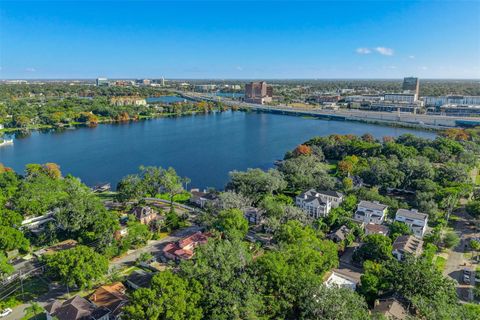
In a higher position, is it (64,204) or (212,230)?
(64,204)

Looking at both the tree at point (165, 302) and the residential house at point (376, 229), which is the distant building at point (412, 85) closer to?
the residential house at point (376, 229)

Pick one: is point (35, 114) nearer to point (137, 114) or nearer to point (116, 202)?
point (137, 114)

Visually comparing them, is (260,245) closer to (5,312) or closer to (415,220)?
(415,220)

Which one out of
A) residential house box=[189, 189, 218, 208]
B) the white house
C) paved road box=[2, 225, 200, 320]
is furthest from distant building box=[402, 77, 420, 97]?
paved road box=[2, 225, 200, 320]

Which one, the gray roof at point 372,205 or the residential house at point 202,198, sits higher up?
the gray roof at point 372,205

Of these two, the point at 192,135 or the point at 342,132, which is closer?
the point at 192,135

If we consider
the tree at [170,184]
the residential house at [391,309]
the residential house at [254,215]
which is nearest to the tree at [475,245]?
the residential house at [391,309]

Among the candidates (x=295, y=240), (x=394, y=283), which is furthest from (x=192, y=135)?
(x=394, y=283)
